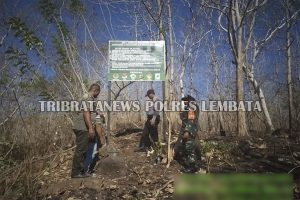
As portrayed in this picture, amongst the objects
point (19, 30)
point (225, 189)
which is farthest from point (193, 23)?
point (225, 189)

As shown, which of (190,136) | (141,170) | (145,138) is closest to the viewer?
(190,136)

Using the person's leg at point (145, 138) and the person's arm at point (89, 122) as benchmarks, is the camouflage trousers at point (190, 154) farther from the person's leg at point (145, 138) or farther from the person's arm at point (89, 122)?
the person's arm at point (89, 122)

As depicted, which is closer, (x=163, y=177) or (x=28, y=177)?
(x=28, y=177)

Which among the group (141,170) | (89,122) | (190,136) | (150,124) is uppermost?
(89,122)

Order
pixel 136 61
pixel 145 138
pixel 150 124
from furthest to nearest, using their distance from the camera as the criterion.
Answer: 1. pixel 145 138
2. pixel 150 124
3. pixel 136 61

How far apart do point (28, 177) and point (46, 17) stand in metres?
7.81

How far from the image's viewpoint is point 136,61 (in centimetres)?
902

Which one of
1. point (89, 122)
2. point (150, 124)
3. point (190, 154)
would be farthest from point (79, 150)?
point (150, 124)

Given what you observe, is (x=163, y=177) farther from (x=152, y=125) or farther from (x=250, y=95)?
(x=250, y=95)

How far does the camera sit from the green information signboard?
29.4 feet

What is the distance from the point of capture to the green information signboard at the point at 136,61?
353 inches

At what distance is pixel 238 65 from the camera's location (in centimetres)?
1114

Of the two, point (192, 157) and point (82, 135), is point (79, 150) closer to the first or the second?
point (82, 135)

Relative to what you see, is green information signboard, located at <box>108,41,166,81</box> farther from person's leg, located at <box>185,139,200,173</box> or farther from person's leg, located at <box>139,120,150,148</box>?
person's leg, located at <box>185,139,200,173</box>
